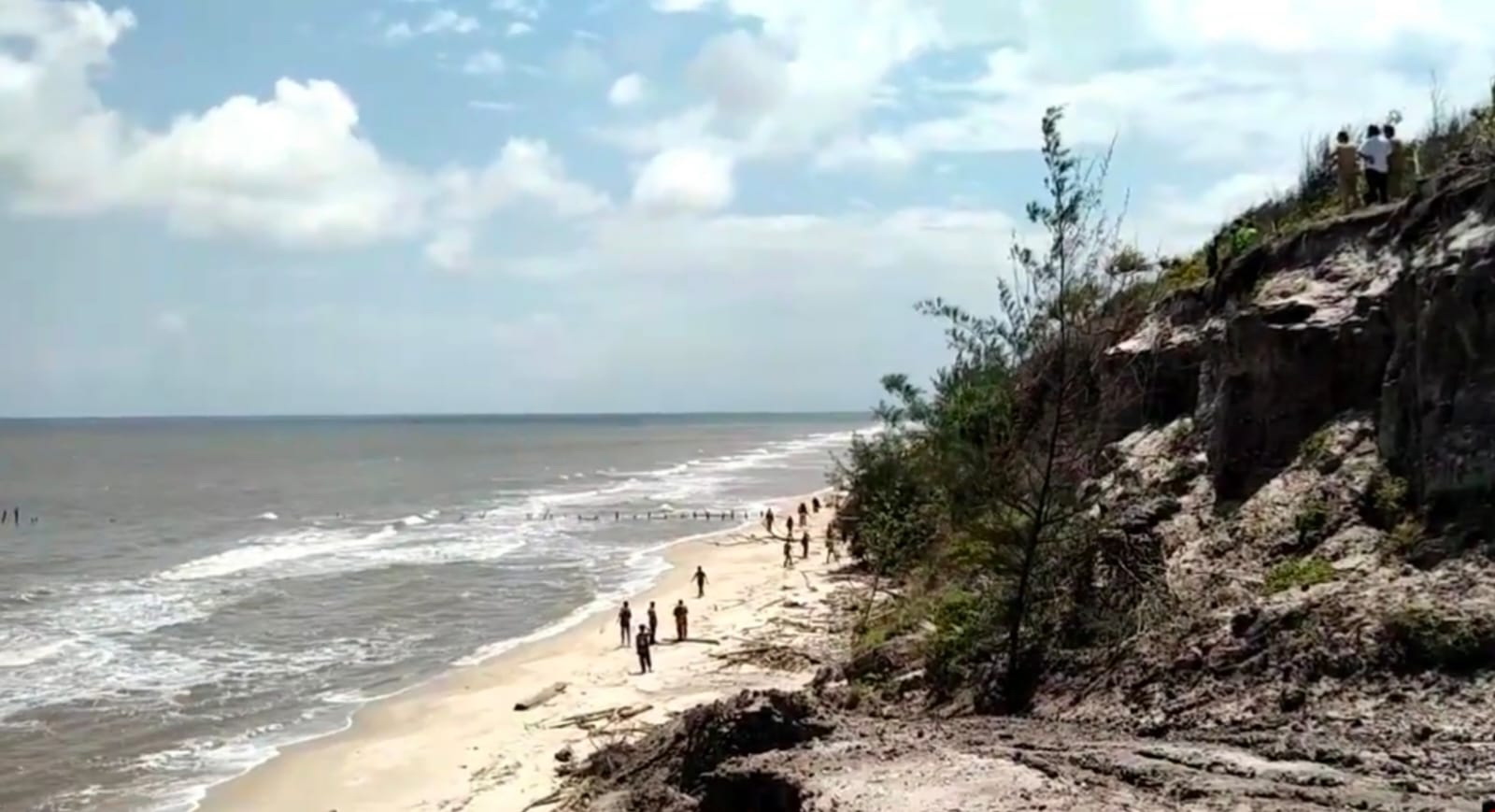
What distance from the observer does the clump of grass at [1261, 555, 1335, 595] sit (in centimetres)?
1410

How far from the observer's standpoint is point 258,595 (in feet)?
140

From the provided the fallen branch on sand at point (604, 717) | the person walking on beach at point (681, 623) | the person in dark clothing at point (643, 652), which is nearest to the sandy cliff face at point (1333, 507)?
the fallen branch on sand at point (604, 717)

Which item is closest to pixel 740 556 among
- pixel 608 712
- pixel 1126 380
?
pixel 608 712

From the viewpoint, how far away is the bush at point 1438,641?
457 inches

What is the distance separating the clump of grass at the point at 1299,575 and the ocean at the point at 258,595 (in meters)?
17.3

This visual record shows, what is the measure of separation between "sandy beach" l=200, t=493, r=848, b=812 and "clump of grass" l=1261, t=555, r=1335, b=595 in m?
10.4

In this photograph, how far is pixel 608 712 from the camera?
931 inches

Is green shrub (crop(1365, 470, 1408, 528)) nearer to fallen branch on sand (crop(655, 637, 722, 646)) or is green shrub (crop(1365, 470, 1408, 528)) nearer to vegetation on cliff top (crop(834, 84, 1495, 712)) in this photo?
vegetation on cliff top (crop(834, 84, 1495, 712))

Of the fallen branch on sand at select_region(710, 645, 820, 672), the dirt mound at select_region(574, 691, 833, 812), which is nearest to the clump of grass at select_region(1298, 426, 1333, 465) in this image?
the dirt mound at select_region(574, 691, 833, 812)

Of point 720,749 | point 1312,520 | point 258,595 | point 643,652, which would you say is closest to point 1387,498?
point 1312,520

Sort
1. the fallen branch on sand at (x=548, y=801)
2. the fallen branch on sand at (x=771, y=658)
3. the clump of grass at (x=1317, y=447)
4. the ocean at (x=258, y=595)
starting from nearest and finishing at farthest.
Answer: the clump of grass at (x=1317, y=447) → the fallen branch on sand at (x=548, y=801) → the ocean at (x=258, y=595) → the fallen branch on sand at (x=771, y=658)

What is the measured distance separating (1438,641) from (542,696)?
18.5m

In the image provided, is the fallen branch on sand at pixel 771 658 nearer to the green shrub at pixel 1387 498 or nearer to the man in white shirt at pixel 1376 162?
the green shrub at pixel 1387 498

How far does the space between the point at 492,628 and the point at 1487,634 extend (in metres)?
28.9
